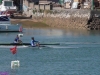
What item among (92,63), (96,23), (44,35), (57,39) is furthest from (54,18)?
(92,63)

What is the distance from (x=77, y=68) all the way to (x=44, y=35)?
30.5 metres

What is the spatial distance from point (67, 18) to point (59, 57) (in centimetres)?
3666

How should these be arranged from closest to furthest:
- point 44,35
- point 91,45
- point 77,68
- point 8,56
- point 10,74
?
1. point 10,74
2. point 77,68
3. point 8,56
4. point 91,45
5. point 44,35

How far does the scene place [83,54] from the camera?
54.9 meters

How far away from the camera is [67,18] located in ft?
291

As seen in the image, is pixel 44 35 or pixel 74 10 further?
pixel 74 10

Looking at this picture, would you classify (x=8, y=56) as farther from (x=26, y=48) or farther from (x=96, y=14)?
(x=96, y=14)

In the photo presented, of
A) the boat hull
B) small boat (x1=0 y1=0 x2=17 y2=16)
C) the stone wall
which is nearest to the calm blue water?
the boat hull

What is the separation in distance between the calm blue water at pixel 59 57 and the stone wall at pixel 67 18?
11.7 meters

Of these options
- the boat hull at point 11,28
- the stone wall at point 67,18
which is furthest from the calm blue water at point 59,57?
the stone wall at point 67,18

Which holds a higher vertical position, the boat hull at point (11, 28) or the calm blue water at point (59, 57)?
the calm blue water at point (59, 57)

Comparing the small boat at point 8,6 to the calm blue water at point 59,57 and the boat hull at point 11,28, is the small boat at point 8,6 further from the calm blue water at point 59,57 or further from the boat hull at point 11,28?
the calm blue water at point 59,57

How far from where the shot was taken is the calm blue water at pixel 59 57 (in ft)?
145

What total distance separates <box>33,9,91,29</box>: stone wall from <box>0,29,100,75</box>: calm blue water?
11686mm
